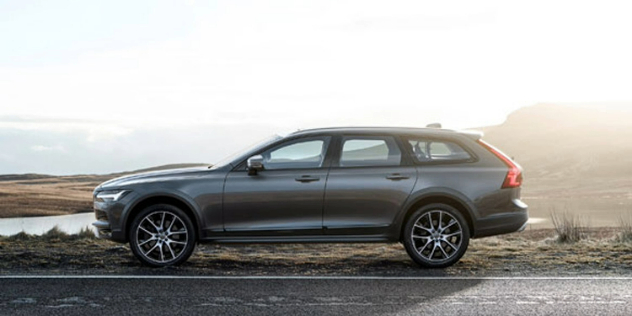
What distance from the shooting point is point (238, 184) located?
955cm

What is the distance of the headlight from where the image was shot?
970 centimetres

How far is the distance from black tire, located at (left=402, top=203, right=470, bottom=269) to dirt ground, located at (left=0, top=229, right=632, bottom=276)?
176 millimetres

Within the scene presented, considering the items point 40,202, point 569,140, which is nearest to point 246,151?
point 40,202

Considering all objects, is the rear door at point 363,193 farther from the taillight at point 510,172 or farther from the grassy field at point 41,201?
the grassy field at point 41,201

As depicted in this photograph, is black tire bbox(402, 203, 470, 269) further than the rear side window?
No

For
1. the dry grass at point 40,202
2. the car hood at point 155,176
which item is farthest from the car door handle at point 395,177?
the dry grass at point 40,202

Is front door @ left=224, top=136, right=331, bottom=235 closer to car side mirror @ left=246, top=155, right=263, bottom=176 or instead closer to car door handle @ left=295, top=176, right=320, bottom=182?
car door handle @ left=295, top=176, right=320, bottom=182

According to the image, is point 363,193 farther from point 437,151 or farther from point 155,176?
point 155,176

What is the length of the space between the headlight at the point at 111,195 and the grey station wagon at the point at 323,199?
15 millimetres

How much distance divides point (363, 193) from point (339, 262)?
1226 mm

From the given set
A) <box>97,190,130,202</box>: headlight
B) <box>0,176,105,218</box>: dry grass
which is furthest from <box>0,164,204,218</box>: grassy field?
<box>97,190,130,202</box>: headlight

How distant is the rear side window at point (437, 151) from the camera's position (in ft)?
32.4

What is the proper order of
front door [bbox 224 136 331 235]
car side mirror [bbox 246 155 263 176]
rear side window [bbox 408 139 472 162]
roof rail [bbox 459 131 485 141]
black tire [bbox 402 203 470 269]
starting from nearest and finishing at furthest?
car side mirror [bbox 246 155 263 176], front door [bbox 224 136 331 235], black tire [bbox 402 203 470 269], rear side window [bbox 408 139 472 162], roof rail [bbox 459 131 485 141]

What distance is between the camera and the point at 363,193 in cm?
959
